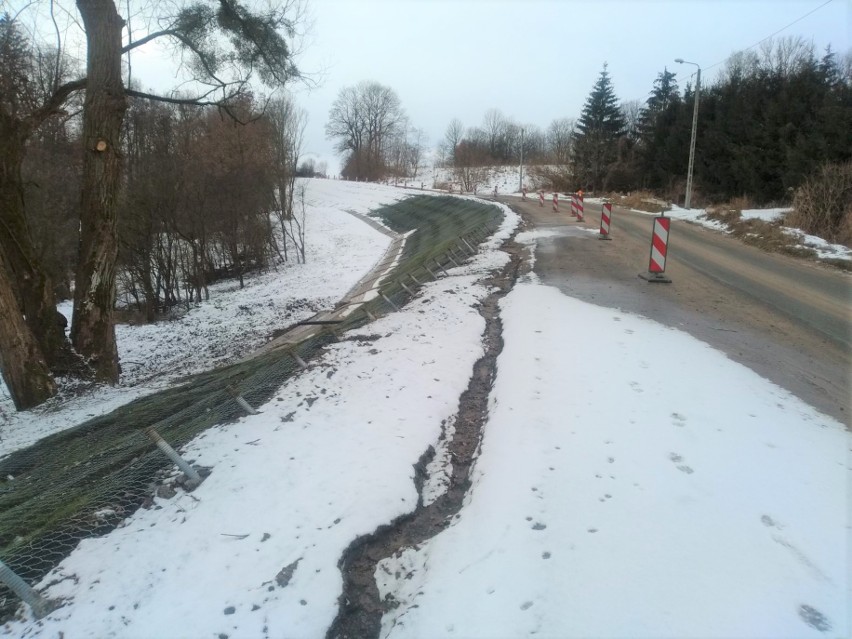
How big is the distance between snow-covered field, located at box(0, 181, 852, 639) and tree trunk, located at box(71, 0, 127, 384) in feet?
17.3

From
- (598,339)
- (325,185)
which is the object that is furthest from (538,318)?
(325,185)

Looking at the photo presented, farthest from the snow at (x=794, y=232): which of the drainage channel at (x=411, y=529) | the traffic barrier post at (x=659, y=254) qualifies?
the drainage channel at (x=411, y=529)

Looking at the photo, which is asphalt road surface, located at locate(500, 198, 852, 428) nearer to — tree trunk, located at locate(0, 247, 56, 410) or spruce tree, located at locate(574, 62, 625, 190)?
tree trunk, located at locate(0, 247, 56, 410)

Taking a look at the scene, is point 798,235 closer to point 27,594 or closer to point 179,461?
point 179,461

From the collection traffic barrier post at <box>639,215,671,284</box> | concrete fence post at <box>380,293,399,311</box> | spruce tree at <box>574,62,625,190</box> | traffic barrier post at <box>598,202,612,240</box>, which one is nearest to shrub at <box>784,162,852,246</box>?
traffic barrier post at <box>598,202,612,240</box>

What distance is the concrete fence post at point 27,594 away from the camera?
8.72ft

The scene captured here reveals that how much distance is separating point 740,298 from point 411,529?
24.2 feet

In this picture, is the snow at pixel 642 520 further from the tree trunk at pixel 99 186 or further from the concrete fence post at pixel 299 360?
the tree trunk at pixel 99 186

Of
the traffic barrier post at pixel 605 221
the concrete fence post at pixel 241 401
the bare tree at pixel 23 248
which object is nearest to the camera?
the concrete fence post at pixel 241 401

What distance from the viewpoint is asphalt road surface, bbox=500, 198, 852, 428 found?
543 centimetres

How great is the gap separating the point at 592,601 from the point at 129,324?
18358mm

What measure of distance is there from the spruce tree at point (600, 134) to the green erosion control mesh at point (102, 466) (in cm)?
4154

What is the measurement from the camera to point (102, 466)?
4336 millimetres

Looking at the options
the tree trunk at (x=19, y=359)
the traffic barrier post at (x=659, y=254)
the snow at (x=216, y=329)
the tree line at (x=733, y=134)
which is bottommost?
the snow at (x=216, y=329)
